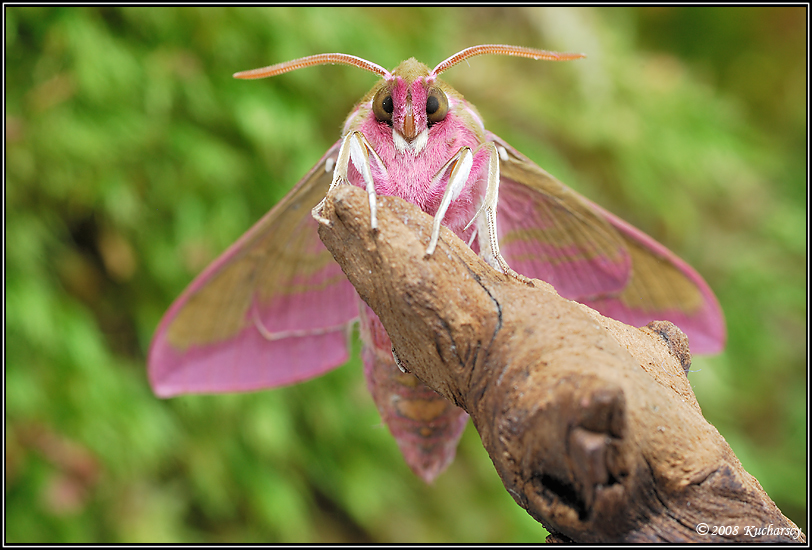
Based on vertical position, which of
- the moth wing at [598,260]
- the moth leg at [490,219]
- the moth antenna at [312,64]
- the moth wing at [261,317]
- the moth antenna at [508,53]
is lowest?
the moth wing at [261,317]

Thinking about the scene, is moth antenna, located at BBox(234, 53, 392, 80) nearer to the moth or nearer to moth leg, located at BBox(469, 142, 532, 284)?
the moth

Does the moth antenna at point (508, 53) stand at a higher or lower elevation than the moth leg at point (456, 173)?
higher

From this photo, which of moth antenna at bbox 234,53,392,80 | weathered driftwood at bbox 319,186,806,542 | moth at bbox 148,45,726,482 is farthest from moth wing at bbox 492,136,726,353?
weathered driftwood at bbox 319,186,806,542

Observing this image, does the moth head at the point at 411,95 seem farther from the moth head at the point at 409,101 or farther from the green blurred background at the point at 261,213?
the green blurred background at the point at 261,213

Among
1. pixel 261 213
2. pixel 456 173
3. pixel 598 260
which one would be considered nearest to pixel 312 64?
pixel 456 173

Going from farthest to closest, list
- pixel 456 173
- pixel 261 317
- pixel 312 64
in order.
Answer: pixel 261 317 < pixel 312 64 < pixel 456 173

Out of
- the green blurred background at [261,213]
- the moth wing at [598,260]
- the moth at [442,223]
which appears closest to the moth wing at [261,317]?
the moth at [442,223]

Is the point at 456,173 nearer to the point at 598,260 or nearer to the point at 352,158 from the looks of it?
the point at 352,158
